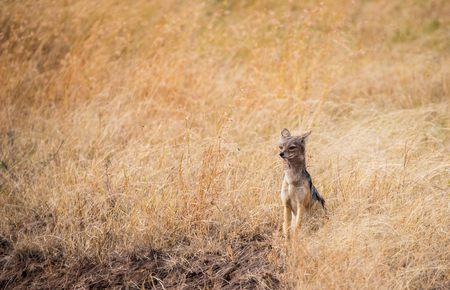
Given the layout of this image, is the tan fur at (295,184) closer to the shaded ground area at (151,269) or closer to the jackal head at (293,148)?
the jackal head at (293,148)

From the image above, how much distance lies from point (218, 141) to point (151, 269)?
1650mm

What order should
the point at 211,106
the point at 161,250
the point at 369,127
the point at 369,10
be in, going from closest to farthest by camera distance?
1. the point at 161,250
2. the point at 369,127
3. the point at 211,106
4. the point at 369,10

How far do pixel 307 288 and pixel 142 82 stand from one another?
494 centimetres

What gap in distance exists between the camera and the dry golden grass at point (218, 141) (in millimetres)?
4773

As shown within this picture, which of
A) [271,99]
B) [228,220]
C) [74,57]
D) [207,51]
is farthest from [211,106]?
[228,220]

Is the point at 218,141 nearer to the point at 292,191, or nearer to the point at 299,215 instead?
the point at 292,191

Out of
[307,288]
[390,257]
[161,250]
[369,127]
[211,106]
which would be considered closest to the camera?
[307,288]

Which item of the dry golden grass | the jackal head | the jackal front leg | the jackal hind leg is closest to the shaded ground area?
the dry golden grass

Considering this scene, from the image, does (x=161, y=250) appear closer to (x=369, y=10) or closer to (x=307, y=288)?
(x=307, y=288)

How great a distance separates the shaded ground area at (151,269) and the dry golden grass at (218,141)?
1.7 inches

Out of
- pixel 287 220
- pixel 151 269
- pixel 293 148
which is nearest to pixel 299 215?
pixel 287 220

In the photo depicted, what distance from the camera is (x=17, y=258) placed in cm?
536

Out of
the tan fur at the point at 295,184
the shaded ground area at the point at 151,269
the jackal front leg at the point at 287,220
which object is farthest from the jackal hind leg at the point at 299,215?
the shaded ground area at the point at 151,269

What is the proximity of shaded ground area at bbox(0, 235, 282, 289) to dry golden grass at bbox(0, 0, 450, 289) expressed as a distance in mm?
44
